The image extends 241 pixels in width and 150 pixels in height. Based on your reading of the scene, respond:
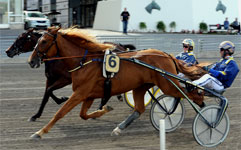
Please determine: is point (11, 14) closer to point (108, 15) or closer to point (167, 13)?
point (108, 15)

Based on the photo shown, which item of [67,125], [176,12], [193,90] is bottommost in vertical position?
[67,125]

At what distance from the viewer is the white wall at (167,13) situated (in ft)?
123

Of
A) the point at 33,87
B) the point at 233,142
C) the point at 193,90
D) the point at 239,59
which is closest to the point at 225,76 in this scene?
the point at 193,90

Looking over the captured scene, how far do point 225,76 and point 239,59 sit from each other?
19.0m

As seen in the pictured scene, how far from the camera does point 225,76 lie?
6.61 m

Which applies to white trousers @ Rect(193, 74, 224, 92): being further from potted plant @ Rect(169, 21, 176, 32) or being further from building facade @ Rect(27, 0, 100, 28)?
building facade @ Rect(27, 0, 100, 28)

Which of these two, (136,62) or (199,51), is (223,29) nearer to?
(199,51)

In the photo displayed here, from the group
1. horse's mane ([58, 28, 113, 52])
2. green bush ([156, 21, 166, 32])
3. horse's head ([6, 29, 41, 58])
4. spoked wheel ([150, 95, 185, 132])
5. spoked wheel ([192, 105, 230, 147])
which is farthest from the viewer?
green bush ([156, 21, 166, 32])

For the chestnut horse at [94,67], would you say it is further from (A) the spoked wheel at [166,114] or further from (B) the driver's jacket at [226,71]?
(B) the driver's jacket at [226,71]

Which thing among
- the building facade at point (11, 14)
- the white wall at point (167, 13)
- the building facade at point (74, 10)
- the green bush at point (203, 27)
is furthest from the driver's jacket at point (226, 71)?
the building facade at point (74, 10)

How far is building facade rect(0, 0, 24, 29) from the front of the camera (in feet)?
97.6

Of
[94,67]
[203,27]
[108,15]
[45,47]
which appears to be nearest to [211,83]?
[94,67]

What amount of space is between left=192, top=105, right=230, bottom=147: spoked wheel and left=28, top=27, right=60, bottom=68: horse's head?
2.64 m

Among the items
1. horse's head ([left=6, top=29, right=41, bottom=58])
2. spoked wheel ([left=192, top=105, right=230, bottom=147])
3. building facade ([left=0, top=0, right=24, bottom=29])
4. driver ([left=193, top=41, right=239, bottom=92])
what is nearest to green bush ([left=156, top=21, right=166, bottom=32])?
building facade ([left=0, top=0, right=24, bottom=29])
